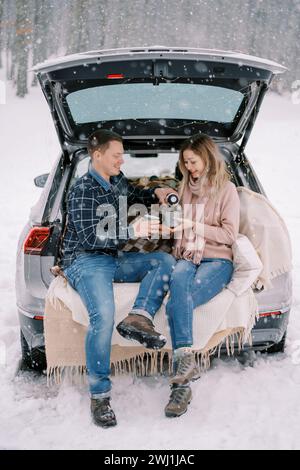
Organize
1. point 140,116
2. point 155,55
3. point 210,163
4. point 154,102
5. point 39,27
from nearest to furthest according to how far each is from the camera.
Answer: point 155,55, point 210,163, point 154,102, point 140,116, point 39,27

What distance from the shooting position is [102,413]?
290 centimetres

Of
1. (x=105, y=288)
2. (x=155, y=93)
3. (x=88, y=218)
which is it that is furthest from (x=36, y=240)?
(x=155, y=93)

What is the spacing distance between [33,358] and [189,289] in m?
1.26

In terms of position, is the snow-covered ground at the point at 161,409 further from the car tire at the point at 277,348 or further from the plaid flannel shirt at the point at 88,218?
the plaid flannel shirt at the point at 88,218

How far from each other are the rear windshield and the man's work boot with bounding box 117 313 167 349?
1680 mm

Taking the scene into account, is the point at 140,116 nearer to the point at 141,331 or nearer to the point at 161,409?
the point at 141,331

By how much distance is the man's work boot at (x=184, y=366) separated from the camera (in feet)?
9.83

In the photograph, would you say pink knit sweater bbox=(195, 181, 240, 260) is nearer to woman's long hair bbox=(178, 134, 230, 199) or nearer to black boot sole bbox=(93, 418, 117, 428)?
woman's long hair bbox=(178, 134, 230, 199)

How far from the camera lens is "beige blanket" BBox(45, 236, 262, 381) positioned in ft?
10.2

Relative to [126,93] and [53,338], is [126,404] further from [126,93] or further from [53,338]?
[126,93]

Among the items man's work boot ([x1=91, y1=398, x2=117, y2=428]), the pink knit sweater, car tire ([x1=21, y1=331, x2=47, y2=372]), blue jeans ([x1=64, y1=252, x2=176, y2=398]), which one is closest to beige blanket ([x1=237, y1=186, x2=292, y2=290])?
the pink knit sweater

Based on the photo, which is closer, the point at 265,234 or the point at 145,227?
the point at 145,227

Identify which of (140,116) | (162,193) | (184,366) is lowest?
(184,366)

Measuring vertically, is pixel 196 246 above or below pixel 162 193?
below
